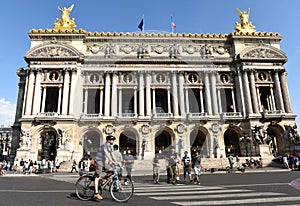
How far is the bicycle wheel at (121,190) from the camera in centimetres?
727

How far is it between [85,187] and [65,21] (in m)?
39.7

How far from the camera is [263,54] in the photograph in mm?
39625

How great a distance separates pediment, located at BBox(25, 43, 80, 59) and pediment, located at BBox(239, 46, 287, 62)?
28479 mm

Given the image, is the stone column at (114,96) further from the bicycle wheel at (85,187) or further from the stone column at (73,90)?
the bicycle wheel at (85,187)

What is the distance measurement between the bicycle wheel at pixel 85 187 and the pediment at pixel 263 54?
37481 millimetres

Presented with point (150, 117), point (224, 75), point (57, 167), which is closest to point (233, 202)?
point (57, 167)

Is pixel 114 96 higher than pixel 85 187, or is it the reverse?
pixel 114 96

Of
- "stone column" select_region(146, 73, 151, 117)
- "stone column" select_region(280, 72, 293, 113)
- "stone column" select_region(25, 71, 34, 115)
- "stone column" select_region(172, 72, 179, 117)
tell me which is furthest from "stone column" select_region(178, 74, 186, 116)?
"stone column" select_region(25, 71, 34, 115)

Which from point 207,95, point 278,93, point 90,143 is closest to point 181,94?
point 207,95

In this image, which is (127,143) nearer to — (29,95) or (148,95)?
(148,95)

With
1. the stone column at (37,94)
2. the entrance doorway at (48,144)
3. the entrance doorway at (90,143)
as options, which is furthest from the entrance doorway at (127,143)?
the stone column at (37,94)

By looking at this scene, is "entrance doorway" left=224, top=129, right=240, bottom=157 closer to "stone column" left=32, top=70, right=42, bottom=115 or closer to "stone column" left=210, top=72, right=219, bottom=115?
"stone column" left=210, top=72, right=219, bottom=115

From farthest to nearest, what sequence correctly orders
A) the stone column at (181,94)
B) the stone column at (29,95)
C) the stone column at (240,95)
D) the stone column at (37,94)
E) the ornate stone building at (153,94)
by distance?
the stone column at (240,95), the stone column at (181,94), the ornate stone building at (153,94), the stone column at (37,94), the stone column at (29,95)

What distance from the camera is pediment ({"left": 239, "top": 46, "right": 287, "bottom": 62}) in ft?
128
